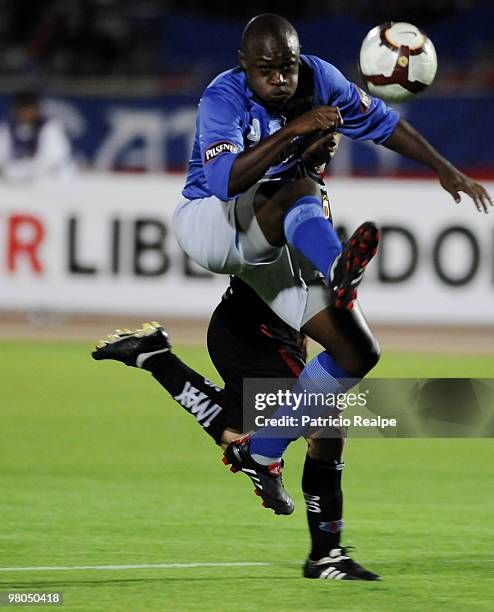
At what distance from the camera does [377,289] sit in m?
13.9

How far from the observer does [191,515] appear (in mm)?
6945

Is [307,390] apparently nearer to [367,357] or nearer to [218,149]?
[367,357]

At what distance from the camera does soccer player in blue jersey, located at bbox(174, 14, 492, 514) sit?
17.1 feet

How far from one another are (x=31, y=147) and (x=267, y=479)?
10604 millimetres

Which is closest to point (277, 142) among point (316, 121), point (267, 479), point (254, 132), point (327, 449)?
point (316, 121)

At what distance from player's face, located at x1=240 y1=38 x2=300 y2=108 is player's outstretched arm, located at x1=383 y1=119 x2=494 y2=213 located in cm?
73

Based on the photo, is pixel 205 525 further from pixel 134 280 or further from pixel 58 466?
pixel 134 280

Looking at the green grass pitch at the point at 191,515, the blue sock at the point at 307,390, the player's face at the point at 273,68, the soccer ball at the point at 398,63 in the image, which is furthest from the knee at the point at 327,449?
the soccer ball at the point at 398,63

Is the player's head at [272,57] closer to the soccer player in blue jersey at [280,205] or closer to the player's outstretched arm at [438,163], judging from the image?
the soccer player in blue jersey at [280,205]

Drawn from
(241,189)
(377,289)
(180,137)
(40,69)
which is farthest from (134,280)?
(241,189)

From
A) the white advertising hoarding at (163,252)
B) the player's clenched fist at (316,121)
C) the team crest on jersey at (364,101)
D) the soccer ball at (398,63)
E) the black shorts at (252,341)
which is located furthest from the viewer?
the white advertising hoarding at (163,252)

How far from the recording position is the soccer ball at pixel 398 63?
6.07m

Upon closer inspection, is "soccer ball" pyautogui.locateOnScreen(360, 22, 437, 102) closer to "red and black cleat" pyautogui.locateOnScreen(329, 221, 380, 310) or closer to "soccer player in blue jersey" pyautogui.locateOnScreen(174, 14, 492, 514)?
"soccer player in blue jersey" pyautogui.locateOnScreen(174, 14, 492, 514)

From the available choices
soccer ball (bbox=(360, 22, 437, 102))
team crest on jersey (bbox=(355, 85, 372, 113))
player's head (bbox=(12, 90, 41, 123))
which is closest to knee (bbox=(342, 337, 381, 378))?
team crest on jersey (bbox=(355, 85, 372, 113))
